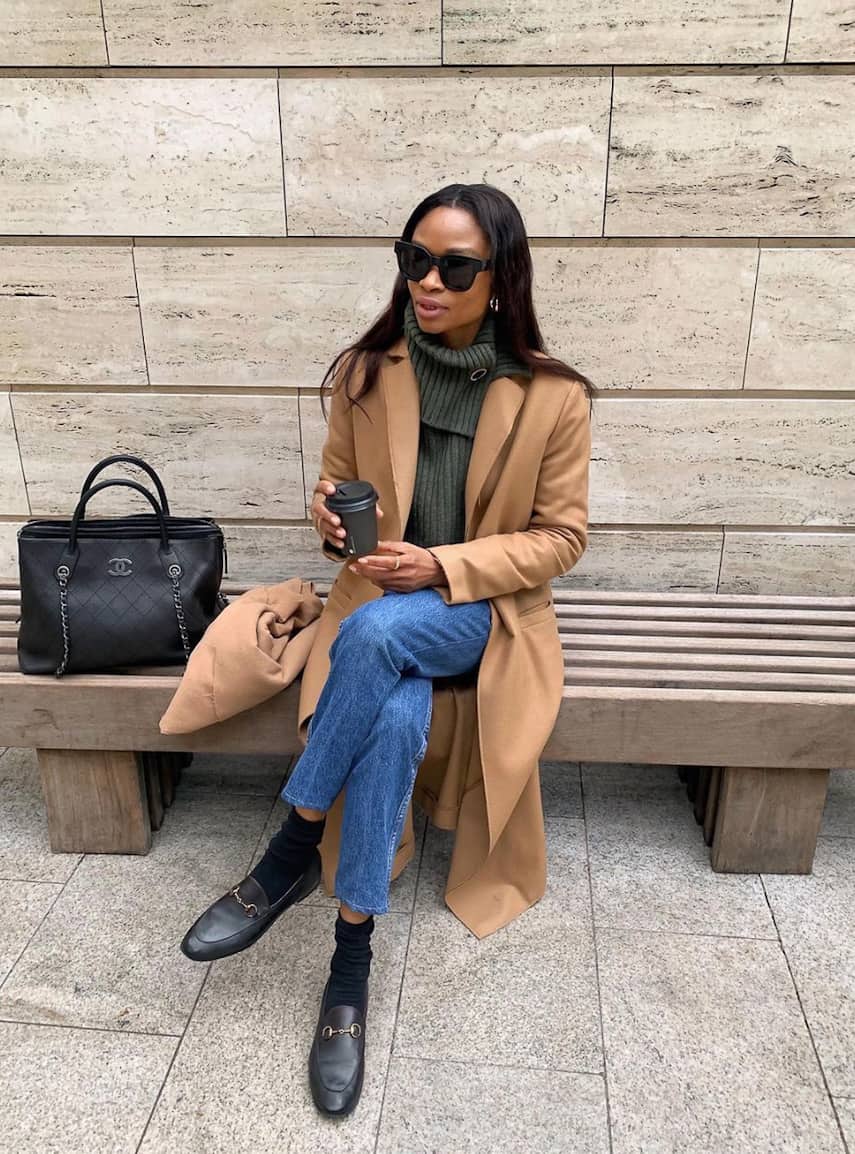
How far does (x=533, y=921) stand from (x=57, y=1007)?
1.30m

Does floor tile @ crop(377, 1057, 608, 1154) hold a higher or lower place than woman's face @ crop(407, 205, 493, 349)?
lower

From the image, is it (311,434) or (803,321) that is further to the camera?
(311,434)

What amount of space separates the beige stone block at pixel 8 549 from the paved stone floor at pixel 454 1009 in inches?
48.5

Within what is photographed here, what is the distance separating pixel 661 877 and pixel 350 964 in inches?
42.3

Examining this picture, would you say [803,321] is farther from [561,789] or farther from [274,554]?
[274,554]

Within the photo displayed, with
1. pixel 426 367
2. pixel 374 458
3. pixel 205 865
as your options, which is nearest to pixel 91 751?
pixel 205 865

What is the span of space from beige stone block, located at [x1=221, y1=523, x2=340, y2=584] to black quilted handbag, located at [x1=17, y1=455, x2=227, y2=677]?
A: 950mm

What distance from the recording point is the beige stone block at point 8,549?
3727 millimetres

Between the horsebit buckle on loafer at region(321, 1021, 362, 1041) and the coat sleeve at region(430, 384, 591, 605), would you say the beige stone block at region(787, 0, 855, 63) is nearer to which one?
the coat sleeve at region(430, 384, 591, 605)

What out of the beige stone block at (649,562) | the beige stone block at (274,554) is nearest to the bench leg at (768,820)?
the beige stone block at (649,562)

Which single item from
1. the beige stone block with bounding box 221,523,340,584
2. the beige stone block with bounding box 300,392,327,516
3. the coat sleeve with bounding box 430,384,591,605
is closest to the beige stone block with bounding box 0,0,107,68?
the beige stone block with bounding box 300,392,327,516

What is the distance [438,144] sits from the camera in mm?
3078

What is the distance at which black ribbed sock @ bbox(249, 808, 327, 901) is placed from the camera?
2389 mm

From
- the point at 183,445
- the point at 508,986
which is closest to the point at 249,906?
the point at 508,986
